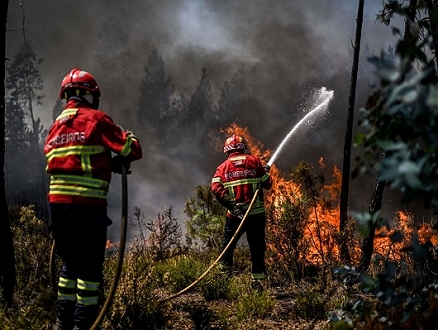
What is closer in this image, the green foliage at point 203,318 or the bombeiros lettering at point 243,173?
the green foliage at point 203,318

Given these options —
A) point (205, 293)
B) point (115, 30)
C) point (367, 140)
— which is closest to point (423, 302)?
point (367, 140)

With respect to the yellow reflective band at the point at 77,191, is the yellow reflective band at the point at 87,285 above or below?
below

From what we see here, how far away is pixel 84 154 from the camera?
344 centimetres

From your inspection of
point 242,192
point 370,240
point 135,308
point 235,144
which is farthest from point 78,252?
point 370,240

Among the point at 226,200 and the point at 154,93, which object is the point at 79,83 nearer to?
the point at 226,200

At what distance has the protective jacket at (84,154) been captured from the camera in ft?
11.3

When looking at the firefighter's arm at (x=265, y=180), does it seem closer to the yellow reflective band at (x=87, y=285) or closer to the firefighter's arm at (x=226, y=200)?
the firefighter's arm at (x=226, y=200)

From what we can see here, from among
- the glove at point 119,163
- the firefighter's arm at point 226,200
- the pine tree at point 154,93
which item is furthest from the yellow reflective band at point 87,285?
the pine tree at point 154,93

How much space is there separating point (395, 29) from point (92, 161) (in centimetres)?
239

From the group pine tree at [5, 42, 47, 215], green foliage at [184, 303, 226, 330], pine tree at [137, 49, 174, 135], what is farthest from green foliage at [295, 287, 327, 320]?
pine tree at [137, 49, 174, 135]

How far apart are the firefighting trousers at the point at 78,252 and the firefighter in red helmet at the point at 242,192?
2937mm

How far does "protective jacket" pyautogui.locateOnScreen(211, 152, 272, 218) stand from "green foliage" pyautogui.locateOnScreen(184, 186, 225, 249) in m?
3.28

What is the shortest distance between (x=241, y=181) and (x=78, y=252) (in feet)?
10.9

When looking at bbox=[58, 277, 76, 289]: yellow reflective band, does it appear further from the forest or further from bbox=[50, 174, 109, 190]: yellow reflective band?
bbox=[50, 174, 109, 190]: yellow reflective band
